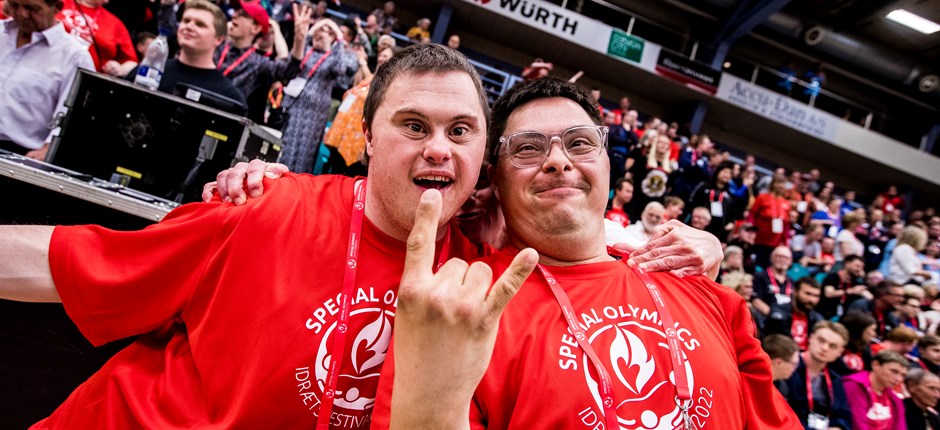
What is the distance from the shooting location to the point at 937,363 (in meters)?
5.20

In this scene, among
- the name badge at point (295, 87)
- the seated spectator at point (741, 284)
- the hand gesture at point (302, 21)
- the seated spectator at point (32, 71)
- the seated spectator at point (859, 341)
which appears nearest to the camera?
the seated spectator at point (32, 71)

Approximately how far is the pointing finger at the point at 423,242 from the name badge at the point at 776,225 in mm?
8201

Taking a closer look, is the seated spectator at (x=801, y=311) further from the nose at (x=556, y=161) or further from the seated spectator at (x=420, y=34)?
the seated spectator at (x=420, y=34)

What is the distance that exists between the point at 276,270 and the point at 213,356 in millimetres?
247

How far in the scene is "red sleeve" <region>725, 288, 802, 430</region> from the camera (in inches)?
53.6

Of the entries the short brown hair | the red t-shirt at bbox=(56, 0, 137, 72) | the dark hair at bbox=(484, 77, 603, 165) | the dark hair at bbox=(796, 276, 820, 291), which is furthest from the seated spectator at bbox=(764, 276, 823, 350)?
the red t-shirt at bbox=(56, 0, 137, 72)

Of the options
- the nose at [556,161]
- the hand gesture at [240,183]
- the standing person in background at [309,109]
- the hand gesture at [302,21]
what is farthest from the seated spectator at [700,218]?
the hand gesture at [240,183]

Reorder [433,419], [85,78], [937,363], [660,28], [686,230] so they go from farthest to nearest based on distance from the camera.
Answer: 1. [660,28]
2. [937,363]
3. [85,78]
4. [686,230]
5. [433,419]

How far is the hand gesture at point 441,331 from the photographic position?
33.0 inches

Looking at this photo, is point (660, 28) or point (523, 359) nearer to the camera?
point (523, 359)

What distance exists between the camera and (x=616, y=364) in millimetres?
1254

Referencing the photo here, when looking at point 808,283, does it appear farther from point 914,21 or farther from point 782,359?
point 914,21

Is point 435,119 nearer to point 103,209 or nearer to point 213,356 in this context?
point 213,356

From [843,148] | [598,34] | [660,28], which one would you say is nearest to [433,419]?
[598,34]
